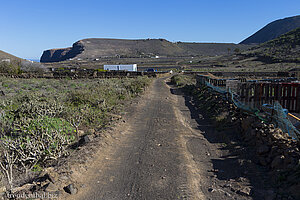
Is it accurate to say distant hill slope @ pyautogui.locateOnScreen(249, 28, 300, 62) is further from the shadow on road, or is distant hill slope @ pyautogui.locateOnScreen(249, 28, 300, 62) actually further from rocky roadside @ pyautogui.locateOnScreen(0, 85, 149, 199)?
rocky roadside @ pyautogui.locateOnScreen(0, 85, 149, 199)

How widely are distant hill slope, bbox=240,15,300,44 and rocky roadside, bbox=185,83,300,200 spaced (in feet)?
554

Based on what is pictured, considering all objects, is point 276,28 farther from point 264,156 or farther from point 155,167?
point 155,167

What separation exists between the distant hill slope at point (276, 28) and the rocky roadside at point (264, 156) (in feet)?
554

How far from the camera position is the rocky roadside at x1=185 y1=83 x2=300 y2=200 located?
176 inches

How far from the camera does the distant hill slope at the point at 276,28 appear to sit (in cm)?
15440

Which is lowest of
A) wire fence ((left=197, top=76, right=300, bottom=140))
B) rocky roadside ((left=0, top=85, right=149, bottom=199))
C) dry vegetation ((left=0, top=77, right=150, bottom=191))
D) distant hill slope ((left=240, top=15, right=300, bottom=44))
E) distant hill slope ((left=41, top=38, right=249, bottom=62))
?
rocky roadside ((left=0, top=85, right=149, bottom=199))

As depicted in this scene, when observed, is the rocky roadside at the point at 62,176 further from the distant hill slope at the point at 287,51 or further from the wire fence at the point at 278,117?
the distant hill slope at the point at 287,51

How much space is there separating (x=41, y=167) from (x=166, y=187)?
10.1ft

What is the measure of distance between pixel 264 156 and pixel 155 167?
2.67 meters

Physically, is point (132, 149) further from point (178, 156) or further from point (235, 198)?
point (235, 198)

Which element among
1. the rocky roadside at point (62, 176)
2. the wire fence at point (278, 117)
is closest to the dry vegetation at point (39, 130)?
the rocky roadside at point (62, 176)

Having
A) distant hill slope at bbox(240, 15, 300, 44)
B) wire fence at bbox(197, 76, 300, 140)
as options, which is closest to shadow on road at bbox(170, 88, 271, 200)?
wire fence at bbox(197, 76, 300, 140)

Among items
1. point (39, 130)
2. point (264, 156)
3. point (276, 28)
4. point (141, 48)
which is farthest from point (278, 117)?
point (276, 28)

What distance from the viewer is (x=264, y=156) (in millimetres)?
5918
